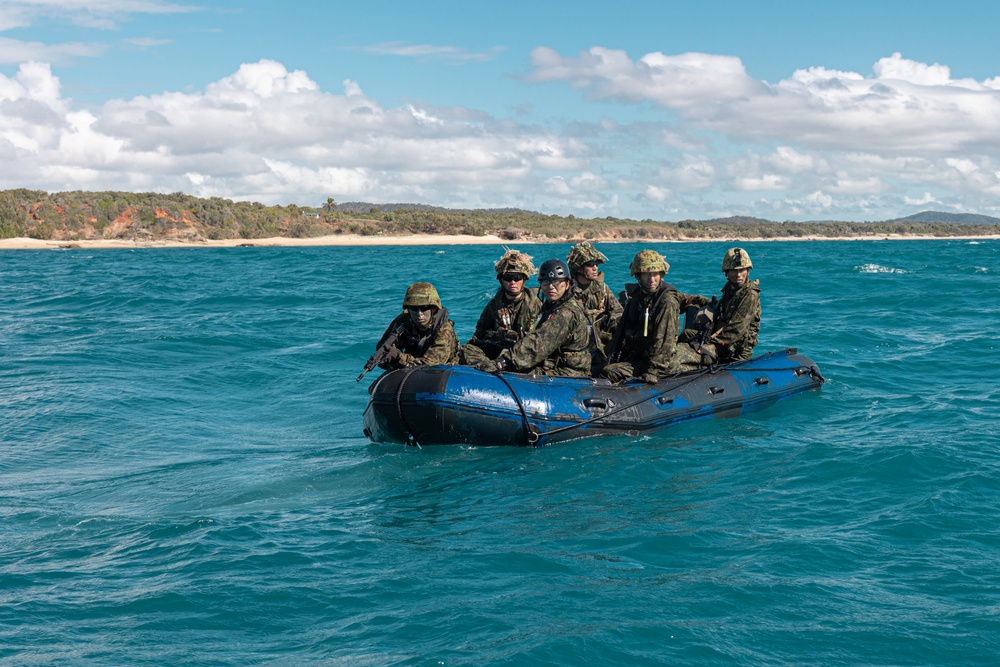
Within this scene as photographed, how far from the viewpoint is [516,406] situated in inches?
412

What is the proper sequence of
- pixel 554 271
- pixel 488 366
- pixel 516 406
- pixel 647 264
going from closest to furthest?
pixel 516 406, pixel 554 271, pixel 488 366, pixel 647 264

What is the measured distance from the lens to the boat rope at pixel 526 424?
10.5m

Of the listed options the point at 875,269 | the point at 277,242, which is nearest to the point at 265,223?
the point at 277,242

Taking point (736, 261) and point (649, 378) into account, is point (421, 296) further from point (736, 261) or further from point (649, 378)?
point (736, 261)

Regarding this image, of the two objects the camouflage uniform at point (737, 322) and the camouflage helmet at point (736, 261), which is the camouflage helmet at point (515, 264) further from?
the camouflage uniform at point (737, 322)

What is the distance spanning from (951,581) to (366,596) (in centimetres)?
415

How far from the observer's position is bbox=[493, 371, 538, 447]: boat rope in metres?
10.5

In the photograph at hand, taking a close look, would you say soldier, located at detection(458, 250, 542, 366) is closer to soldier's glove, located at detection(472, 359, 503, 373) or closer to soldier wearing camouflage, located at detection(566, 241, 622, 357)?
soldier's glove, located at detection(472, 359, 503, 373)

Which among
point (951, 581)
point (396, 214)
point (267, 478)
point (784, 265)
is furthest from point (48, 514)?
point (396, 214)

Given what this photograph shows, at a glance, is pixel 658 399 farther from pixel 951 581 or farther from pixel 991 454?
pixel 951 581

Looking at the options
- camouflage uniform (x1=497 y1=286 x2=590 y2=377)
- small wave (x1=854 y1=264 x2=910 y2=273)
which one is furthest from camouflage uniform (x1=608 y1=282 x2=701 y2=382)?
small wave (x1=854 y1=264 x2=910 y2=273)

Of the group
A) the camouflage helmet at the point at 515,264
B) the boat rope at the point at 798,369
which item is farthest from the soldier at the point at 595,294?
the boat rope at the point at 798,369

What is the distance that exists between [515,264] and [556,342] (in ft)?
3.37

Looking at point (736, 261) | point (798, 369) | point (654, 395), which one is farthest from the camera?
point (798, 369)
